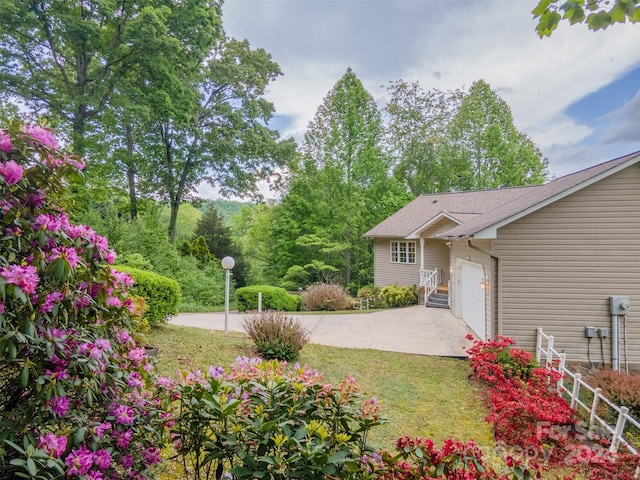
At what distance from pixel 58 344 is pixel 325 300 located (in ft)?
52.7

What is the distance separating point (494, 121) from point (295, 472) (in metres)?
32.2

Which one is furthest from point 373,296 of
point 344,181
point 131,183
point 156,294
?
point 131,183

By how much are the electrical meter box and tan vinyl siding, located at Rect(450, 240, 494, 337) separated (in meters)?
2.53

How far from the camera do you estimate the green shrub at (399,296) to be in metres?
17.5

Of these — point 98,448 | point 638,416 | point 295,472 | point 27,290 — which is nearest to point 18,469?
point 98,448

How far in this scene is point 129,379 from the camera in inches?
80.8

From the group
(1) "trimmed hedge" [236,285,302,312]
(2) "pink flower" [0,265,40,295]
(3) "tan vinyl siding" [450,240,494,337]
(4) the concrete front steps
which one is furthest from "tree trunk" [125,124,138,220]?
(2) "pink flower" [0,265,40,295]

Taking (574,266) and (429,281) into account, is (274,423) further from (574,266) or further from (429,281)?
(429,281)

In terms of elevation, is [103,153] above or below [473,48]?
below

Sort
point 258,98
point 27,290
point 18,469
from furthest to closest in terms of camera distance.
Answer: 1. point 258,98
2. point 18,469
3. point 27,290

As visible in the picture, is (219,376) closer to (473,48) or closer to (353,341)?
(353,341)

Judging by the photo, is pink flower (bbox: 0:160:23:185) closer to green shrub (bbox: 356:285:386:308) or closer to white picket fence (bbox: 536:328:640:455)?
white picket fence (bbox: 536:328:640:455)

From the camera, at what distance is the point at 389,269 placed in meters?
20.7

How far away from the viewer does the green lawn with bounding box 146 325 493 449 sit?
5.03 metres
